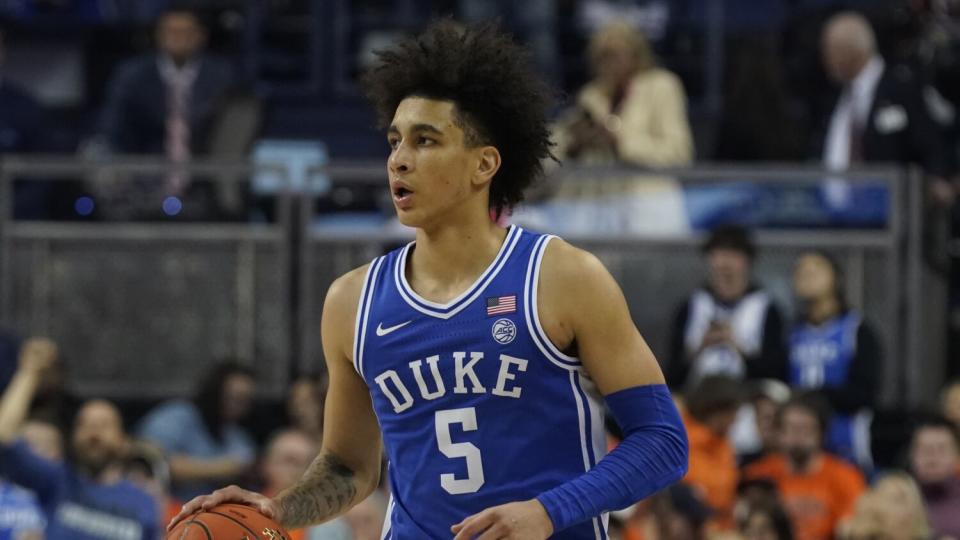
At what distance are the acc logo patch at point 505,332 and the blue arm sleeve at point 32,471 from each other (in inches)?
203

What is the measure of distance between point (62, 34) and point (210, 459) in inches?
197

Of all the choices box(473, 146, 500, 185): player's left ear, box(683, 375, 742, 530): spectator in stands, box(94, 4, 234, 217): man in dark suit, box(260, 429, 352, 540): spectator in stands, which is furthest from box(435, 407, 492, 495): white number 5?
box(94, 4, 234, 217): man in dark suit

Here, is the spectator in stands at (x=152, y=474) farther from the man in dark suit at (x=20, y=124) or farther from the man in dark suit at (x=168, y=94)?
the man in dark suit at (x=20, y=124)

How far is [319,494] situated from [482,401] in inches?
21.6

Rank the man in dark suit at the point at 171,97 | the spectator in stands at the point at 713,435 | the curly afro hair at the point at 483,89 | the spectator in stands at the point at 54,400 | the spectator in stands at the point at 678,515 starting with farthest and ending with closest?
the man in dark suit at the point at 171,97
the spectator in stands at the point at 54,400
the spectator in stands at the point at 713,435
the spectator in stands at the point at 678,515
the curly afro hair at the point at 483,89

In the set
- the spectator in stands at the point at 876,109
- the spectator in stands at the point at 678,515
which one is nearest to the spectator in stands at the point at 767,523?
the spectator in stands at the point at 678,515

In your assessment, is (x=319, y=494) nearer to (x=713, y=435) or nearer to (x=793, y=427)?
(x=793, y=427)

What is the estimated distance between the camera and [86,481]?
31.4 ft

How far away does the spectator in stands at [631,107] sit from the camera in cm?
1078

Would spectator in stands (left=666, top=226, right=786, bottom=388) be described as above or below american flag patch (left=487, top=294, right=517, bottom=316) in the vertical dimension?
below

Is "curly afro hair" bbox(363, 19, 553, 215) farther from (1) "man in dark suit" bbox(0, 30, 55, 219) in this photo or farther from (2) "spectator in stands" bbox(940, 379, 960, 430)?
(1) "man in dark suit" bbox(0, 30, 55, 219)

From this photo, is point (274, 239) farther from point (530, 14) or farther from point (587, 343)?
point (587, 343)

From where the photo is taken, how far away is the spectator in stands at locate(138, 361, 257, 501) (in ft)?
32.7

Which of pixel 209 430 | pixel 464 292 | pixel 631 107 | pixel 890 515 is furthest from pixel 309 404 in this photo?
pixel 464 292
